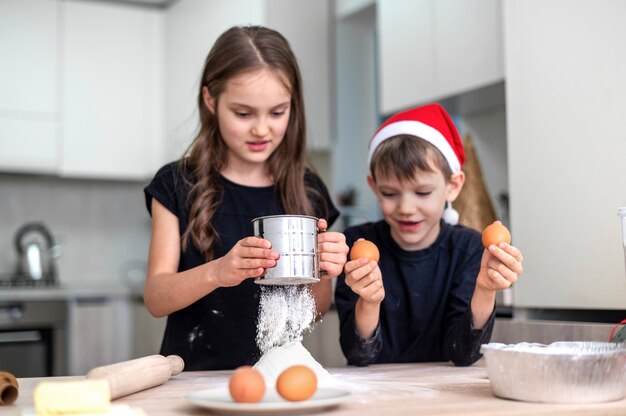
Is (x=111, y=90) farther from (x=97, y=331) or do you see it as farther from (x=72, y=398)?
(x=72, y=398)

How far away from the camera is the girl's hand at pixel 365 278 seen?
1.15 m

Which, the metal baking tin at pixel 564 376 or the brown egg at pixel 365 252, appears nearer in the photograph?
the metal baking tin at pixel 564 376

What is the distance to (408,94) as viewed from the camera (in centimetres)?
247

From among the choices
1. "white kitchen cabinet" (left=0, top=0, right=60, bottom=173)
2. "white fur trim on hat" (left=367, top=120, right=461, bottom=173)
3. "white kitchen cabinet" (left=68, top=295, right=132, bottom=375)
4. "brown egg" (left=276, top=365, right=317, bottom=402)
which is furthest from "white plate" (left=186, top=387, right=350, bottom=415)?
"white kitchen cabinet" (left=0, top=0, right=60, bottom=173)

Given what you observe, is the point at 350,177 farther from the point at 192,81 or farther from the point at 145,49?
the point at 145,49

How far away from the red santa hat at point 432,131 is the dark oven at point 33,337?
1.92m

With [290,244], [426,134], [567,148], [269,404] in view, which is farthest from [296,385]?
[567,148]

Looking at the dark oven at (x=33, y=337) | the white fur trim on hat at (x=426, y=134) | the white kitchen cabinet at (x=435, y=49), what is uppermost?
the white kitchen cabinet at (x=435, y=49)

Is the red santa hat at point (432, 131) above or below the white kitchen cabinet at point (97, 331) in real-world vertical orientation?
above

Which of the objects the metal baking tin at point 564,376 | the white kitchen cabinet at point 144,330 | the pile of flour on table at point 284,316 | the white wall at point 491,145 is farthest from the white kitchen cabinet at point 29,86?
the metal baking tin at point 564,376

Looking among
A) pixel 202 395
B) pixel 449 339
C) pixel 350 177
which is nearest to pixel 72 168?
pixel 350 177

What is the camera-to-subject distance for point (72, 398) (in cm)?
76

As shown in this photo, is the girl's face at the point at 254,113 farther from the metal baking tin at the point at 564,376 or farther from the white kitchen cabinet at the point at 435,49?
the white kitchen cabinet at the point at 435,49

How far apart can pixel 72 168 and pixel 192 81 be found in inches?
25.0
